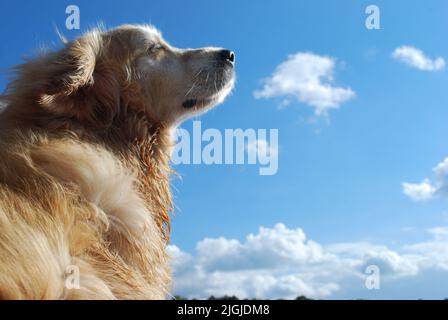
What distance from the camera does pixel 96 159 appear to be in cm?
588

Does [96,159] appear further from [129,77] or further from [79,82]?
[129,77]

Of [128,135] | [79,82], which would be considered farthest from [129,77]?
[79,82]

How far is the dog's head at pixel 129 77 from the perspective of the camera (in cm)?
600

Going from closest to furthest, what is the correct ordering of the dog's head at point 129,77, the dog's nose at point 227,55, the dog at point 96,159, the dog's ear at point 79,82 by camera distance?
1. the dog at point 96,159
2. the dog's ear at point 79,82
3. the dog's head at point 129,77
4. the dog's nose at point 227,55

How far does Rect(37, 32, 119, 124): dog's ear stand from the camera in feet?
19.3

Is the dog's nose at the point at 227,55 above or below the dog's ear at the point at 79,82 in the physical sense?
above

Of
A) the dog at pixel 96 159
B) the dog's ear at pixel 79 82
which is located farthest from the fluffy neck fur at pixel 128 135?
the dog's ear at pixel 79 82

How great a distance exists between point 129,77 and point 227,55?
1.66 m

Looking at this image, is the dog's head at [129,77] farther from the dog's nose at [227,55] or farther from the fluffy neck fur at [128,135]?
the fluffy neck fur at [128,135]

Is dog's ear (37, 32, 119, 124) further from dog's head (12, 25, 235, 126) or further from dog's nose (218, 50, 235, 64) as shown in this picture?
dog's nose (218, 50, 235, 64)

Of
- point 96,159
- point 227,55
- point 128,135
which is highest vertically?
point 227,55

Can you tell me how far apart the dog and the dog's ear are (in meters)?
0.01

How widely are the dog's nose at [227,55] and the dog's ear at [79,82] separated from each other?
66.9 inches
